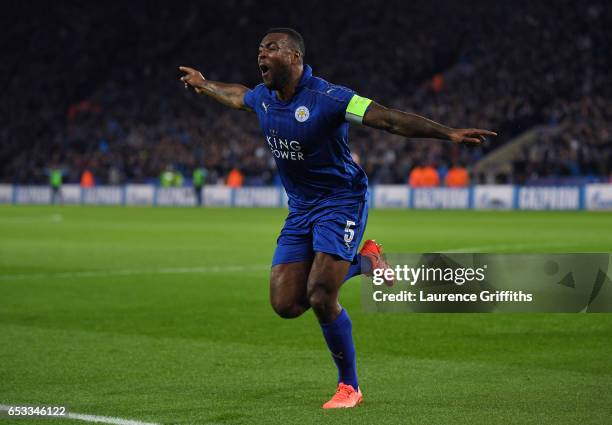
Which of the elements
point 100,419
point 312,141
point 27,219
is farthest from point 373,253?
point 27,219

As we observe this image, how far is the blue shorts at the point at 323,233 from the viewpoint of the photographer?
627cm

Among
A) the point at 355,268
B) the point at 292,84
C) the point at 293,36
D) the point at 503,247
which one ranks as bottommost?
the point at 503,247

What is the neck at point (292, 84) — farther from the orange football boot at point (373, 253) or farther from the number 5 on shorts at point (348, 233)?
the orange football boot at point (373, 253)

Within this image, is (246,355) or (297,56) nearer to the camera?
(297,56)

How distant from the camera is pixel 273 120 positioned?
6273 mm

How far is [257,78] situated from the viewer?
5062cm

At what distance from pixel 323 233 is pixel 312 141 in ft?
1.84

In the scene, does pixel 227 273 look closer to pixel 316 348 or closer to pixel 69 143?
pixel 316 348

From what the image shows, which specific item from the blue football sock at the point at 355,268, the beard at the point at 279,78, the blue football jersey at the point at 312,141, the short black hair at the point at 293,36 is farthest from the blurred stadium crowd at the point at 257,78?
the beard at the point at 279,78

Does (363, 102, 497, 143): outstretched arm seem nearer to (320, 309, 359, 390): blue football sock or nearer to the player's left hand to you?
the player's left hand

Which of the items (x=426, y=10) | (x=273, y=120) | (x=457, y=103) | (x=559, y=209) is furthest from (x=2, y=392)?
(x=426, y=10)

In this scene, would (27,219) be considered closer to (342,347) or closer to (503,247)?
(503,247)

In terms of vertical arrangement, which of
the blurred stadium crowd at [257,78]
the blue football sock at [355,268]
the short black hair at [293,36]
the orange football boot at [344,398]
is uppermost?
the blurred stadium crowd at [257,78]

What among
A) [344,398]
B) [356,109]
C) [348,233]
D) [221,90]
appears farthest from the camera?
[221,90]
